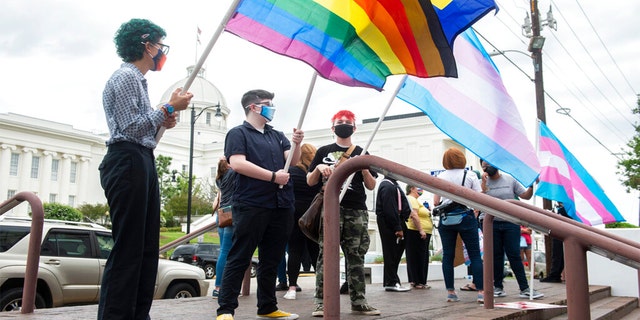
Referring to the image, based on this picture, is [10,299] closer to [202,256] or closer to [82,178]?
[202,256]

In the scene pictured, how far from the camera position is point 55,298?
7.68 meters

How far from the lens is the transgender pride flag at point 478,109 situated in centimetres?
548

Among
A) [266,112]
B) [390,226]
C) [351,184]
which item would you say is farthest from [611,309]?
[266,112]

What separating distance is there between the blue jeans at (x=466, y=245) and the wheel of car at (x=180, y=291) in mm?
4621

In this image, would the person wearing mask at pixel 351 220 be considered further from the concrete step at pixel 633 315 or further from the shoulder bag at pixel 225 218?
the concrete step at pixel 633 315

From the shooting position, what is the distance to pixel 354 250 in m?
5.00

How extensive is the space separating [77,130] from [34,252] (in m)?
78.4

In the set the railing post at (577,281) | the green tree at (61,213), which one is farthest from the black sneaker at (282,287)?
the green tree at (61,213)

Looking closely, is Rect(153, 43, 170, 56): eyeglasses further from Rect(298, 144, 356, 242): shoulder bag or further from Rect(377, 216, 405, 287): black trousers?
Rect(377, 216, 405, 287): black trousers

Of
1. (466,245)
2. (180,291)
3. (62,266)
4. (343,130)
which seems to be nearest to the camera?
(343,130)

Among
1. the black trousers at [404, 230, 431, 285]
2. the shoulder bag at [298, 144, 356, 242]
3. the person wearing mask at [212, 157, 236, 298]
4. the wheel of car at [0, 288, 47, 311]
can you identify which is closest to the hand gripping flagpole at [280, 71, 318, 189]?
the shoulder bag at [298, 144, 356, 242]

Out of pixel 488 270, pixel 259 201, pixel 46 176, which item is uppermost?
pixel 46 176

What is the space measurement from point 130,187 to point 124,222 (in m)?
0.21

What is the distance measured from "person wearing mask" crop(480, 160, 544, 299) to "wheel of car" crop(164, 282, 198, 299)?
4979mm
